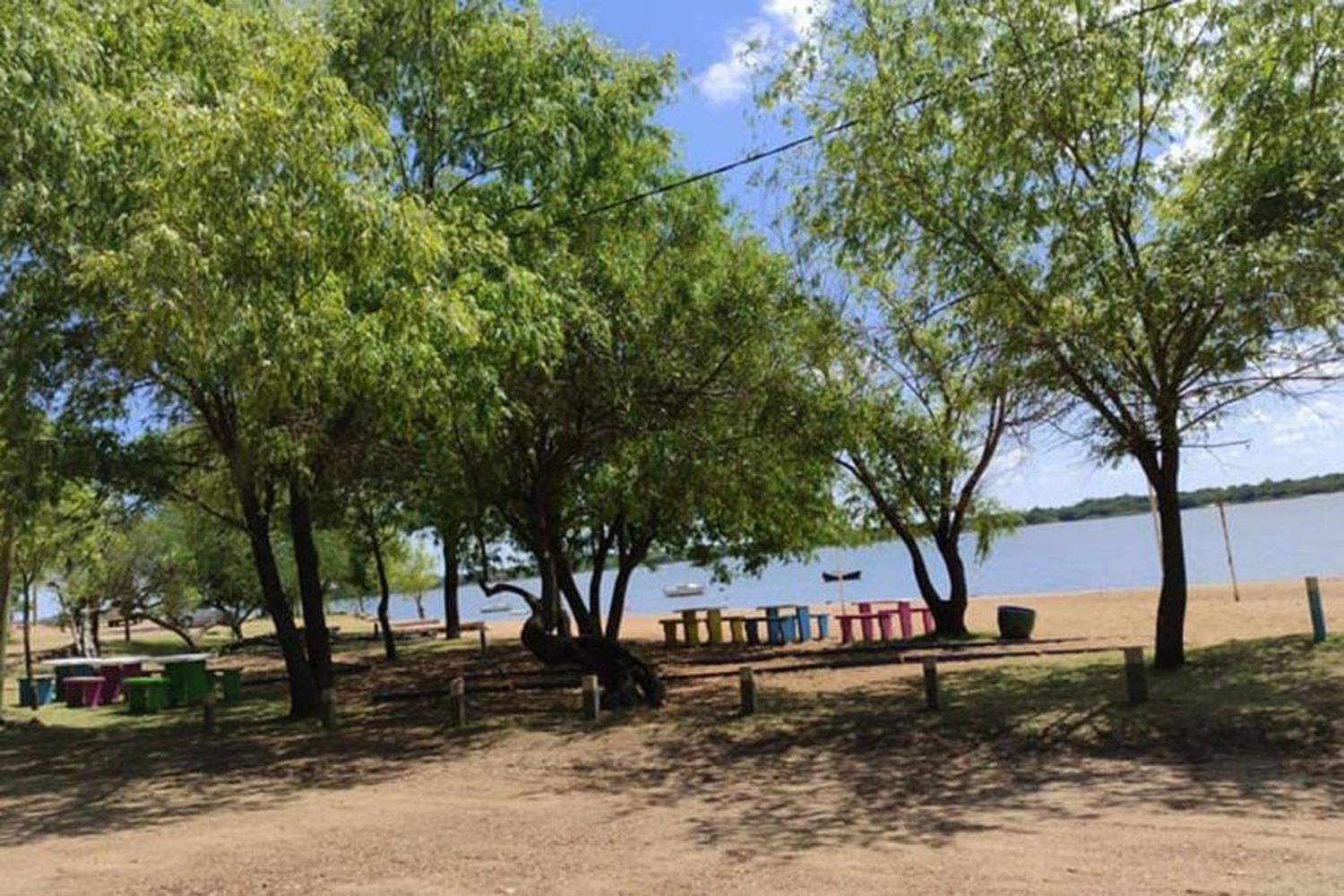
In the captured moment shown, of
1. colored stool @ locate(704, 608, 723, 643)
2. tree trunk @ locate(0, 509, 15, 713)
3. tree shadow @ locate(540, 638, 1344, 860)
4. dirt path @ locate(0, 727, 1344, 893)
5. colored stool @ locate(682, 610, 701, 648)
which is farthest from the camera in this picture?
colored stool @ locate(704, 608, 723, 643)

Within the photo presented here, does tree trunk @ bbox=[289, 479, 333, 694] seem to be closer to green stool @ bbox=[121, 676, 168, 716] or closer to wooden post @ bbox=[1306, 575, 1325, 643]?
green stool @ bbox=[121, 676, 168, 716]

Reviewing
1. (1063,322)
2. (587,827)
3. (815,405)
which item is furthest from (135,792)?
(1063,322)

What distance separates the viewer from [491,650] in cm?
2736

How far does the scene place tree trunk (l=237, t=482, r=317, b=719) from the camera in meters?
15.2

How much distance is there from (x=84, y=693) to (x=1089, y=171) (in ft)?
64.4

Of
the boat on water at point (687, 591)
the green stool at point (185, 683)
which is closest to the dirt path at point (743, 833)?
the green stool at point (185, 683)

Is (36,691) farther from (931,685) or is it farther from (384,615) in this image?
(931,685)

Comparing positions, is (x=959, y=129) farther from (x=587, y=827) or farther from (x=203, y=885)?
(x=203, y=885)

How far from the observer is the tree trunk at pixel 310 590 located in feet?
49.8

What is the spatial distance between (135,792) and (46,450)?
13.6 feet

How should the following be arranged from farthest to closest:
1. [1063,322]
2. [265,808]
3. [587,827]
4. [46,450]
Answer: [46,450] < [1063,322] < [265,808] < [587,827]

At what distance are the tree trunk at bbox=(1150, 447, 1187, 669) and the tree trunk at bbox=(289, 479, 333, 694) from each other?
10353mm

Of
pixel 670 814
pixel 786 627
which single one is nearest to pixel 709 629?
pixel 786 627

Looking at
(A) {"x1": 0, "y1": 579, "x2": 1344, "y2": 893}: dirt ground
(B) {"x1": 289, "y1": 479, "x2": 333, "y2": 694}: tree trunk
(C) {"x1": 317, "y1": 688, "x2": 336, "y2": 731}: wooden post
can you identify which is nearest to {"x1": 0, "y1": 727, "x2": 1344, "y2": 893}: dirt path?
(A) {"x1": 0, "y1": 579, "x2": 1344, "y2": 893}: dirt ground
